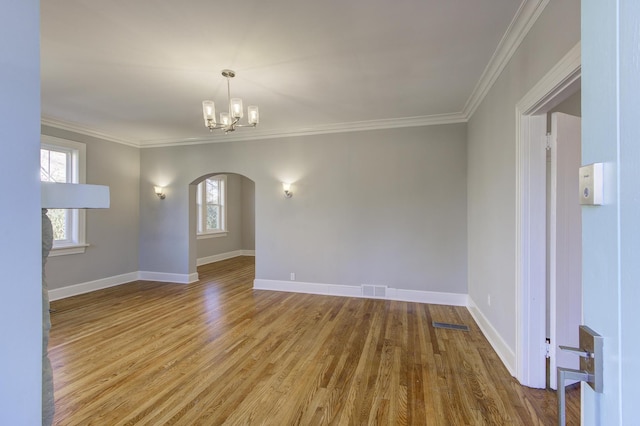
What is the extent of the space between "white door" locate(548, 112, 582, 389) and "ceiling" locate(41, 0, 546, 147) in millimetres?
957

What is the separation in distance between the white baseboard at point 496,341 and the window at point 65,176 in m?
6.02

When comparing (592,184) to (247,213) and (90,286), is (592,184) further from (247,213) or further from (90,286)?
(247,213)

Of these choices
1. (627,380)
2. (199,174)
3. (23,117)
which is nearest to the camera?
(627,380)

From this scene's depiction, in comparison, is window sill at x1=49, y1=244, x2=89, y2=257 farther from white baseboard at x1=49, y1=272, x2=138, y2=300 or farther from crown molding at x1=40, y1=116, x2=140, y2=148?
crown molding at x1=40, y1=116, x2=140, y2=148

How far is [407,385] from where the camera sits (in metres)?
2.28

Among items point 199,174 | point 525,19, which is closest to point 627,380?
point 525,19

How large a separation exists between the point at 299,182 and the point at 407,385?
3.43 m

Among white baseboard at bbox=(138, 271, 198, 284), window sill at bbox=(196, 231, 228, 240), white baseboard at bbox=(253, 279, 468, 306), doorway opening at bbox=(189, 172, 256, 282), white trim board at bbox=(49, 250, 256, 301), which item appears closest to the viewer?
white baseboard at bbox=(253, 279, 468, 306)

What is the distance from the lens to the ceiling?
2.10 metres

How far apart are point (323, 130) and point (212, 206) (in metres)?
4.64

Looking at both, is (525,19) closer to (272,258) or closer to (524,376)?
(524,376)

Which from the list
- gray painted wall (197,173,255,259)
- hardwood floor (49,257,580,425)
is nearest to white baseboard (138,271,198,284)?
hardwood floor (49,257,580,425)

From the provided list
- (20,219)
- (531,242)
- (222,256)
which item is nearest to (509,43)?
(531,242)

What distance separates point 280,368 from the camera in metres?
2.55
